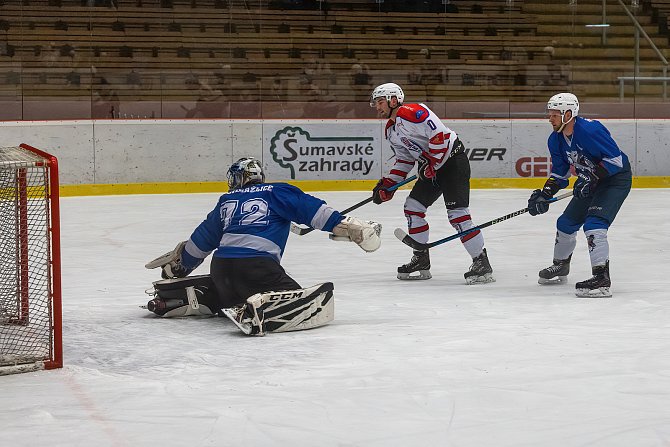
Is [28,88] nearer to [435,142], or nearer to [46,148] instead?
[46,148]

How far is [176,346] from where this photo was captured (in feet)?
15.6

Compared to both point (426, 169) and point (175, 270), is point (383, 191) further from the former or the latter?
point (175, 270)

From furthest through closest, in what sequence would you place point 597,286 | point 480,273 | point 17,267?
point 480,273 < point 597,286 < point 17,267

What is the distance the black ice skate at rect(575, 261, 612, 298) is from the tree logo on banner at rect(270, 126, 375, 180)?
6615 millimetres

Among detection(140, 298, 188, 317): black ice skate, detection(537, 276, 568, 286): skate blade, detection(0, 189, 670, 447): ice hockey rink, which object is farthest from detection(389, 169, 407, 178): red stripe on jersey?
detection(140, 298, 188, 317): black ice skate

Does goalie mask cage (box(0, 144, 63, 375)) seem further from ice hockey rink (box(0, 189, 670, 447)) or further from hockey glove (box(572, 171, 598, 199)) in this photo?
hockey glove (box(572, 171, 598, 199))

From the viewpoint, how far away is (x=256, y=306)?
16.0 feet

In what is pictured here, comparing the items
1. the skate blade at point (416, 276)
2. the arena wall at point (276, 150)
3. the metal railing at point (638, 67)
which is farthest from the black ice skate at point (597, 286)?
the metal railing at point (638, 67)

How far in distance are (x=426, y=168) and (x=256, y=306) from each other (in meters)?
2.31

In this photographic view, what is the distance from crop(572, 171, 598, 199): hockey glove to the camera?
6203 mm

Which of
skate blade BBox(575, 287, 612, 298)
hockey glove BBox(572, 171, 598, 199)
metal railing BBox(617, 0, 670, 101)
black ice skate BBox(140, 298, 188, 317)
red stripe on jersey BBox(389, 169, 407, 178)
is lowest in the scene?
skate blade BBox(575, 287, 612, 298)

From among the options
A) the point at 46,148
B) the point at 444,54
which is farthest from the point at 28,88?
the point at 444,54

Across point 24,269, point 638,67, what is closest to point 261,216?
point 24,269

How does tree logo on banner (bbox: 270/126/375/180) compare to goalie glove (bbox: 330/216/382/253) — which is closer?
goalie glove (bbox: 330/216/382/253)
